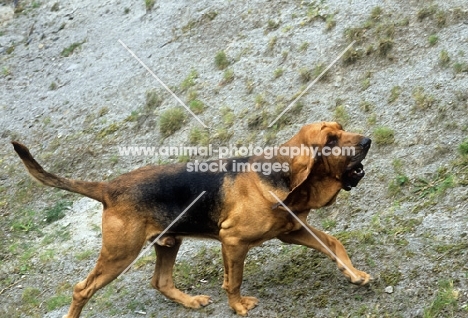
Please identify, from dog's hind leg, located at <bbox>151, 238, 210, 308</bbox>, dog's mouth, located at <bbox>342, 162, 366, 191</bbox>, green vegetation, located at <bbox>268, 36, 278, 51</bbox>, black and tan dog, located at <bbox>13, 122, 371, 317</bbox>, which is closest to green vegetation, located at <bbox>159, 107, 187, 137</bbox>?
green vegetation, located at <bbox>268, 36, 278, 51</bbox>

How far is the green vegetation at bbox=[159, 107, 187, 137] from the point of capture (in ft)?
44.2

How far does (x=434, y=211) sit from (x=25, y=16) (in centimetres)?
1708

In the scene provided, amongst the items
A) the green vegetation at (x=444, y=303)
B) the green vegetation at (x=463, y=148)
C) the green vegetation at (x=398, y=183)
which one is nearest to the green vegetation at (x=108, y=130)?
the green vegetation at (x=398, y=183)

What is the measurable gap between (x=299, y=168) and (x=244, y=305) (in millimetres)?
1752

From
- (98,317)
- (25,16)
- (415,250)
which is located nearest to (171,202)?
(98,317)

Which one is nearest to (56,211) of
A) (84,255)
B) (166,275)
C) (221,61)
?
(84,255)

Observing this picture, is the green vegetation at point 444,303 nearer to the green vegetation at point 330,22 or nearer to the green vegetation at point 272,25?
the green vegetation at point 330,22

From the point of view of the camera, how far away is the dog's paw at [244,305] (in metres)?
7.99

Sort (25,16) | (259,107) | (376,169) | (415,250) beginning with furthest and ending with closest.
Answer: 1. (25,16)
2. (259,107)
3. (376,169)
4. (415,250)

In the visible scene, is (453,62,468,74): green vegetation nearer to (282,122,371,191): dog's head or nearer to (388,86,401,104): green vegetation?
(388,86,401,104): green vegetation

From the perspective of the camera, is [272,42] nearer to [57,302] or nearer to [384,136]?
[384,136]

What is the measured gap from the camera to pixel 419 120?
34.6 feet

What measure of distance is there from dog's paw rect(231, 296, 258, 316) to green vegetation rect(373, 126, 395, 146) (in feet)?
11.6

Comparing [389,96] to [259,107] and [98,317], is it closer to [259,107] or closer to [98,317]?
[259,107]
